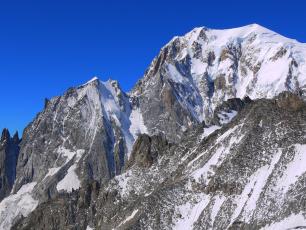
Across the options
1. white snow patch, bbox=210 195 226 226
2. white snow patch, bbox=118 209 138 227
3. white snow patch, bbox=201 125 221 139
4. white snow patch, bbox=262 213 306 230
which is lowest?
white snow patch, bbox=262 213 306 230

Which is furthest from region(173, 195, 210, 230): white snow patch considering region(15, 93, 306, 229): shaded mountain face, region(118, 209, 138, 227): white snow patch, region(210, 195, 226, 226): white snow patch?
region(118, 209, 138, 227): white snow patch

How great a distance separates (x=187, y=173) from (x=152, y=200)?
1209 cm

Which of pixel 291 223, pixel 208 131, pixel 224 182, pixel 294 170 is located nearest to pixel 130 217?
pixel 224 182

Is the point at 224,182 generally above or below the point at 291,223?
above

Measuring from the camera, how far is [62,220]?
194 m

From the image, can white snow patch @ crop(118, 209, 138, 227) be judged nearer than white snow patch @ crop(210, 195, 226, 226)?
No

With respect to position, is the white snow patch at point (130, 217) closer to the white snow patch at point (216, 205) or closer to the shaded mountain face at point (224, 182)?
the shaded mountain face at point (224, 182)

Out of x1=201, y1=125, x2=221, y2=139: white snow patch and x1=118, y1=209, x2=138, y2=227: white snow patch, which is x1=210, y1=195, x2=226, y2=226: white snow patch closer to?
x1=118, y1=209, x2=138, y2=227: white snow patch

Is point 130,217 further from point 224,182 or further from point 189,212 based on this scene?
point 224,182

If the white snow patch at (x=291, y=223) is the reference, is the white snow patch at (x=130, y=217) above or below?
above

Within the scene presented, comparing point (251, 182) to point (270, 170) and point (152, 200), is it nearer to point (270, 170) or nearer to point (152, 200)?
point (270, 170)

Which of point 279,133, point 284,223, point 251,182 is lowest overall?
point 284,223

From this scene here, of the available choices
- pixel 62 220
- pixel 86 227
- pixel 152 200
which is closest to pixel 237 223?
pixel 152 200

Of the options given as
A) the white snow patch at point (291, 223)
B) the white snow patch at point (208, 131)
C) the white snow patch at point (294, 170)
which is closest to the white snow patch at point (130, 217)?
the white snow patch at point (208, 131)
